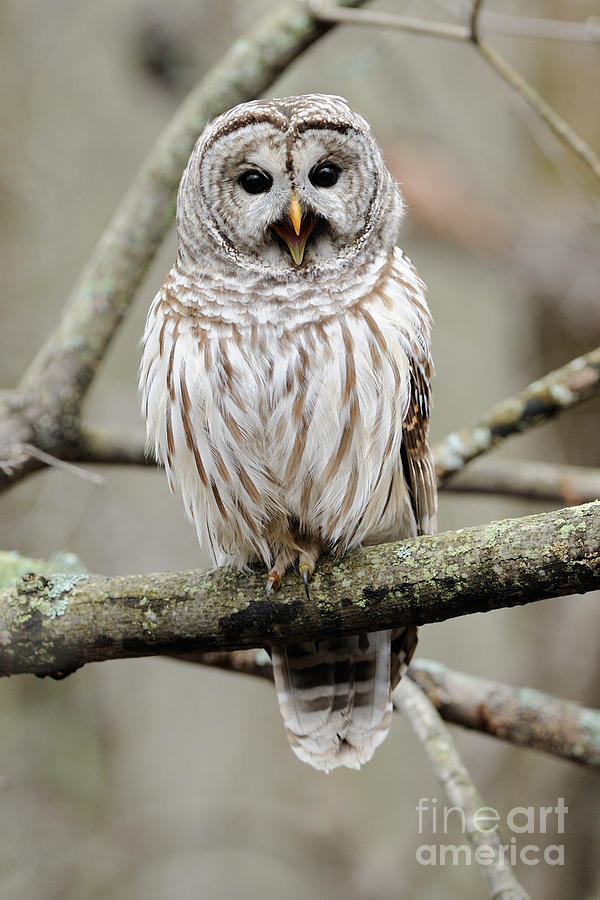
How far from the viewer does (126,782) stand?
5918 millimetres

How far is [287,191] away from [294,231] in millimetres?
129

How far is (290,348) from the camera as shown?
2.84 meters

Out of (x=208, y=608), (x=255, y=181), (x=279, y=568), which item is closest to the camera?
(x=208, y=608)

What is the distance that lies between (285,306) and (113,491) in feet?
11.0

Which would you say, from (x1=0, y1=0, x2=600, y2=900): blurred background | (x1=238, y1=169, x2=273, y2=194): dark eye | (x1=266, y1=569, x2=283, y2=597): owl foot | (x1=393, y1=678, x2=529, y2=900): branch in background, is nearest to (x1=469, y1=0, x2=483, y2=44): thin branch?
(x1=238, y1=169, x2=273, y2=194): dark eye

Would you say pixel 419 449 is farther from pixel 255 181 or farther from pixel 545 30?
pixel 545 30

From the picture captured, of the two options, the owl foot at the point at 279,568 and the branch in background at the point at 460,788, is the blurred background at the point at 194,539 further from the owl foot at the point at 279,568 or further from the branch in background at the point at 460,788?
the owl foot at the point at 279,568

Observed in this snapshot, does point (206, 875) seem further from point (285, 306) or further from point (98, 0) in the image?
point (98, 0)

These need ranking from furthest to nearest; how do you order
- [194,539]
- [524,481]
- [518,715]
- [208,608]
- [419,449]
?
[194,539]
[524,481]
[518,715]
[419,449]
[208,608]

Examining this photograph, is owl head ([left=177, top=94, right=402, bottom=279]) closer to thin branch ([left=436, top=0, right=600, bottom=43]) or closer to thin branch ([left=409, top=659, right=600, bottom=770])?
thin branch ([left=436, top=0, right=600, bottom=43])

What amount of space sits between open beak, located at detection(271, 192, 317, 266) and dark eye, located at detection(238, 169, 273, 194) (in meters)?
0.13

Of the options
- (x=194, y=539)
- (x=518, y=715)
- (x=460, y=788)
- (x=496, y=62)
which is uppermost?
(x=496, y=62)

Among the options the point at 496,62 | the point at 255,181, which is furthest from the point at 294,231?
the point at 496,62

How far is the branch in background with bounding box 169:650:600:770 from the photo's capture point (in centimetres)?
345
